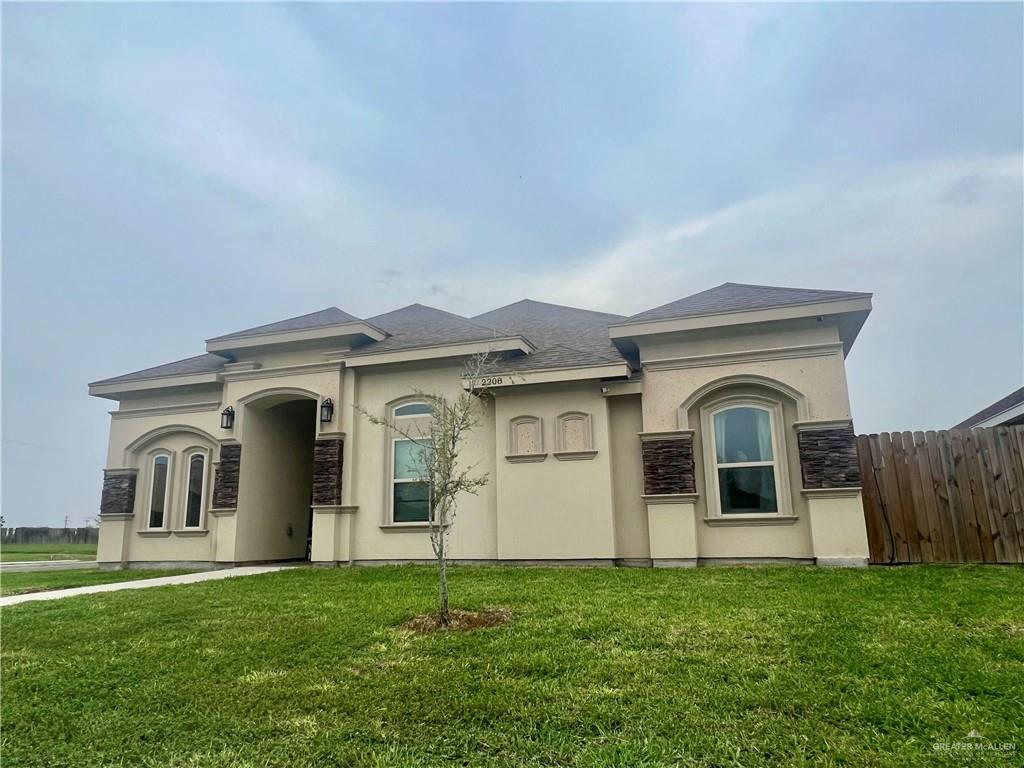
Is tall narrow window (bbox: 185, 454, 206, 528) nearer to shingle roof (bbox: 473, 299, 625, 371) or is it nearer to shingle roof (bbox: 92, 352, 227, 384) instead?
shingle roof (bbox: 92, 352, 227, 384)

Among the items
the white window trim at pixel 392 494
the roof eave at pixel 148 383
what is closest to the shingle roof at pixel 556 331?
the white window trim at pixel 392 494

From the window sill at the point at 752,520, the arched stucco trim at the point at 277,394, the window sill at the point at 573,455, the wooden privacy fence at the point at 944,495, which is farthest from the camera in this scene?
the arched stucco trim at the point at 277,394

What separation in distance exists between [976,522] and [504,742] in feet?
27.8

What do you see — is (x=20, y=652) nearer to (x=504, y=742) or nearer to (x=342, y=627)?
(x=342, y=627)

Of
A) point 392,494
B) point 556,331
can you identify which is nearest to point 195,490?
point 392,494

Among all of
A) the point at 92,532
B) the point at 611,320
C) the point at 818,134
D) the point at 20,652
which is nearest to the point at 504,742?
the point at 20,652

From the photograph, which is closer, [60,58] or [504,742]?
[504,742]

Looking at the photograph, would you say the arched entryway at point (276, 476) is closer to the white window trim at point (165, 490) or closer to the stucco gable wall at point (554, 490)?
the white window trim at point (165, 490)

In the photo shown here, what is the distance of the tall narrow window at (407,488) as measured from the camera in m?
10.7

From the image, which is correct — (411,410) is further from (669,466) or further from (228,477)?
(669,466)

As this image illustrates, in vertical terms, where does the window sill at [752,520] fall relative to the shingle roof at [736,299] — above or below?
below

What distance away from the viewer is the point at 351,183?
621 inches

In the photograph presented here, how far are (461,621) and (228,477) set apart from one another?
8218mm

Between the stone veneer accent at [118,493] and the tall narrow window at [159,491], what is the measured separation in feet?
1.36
